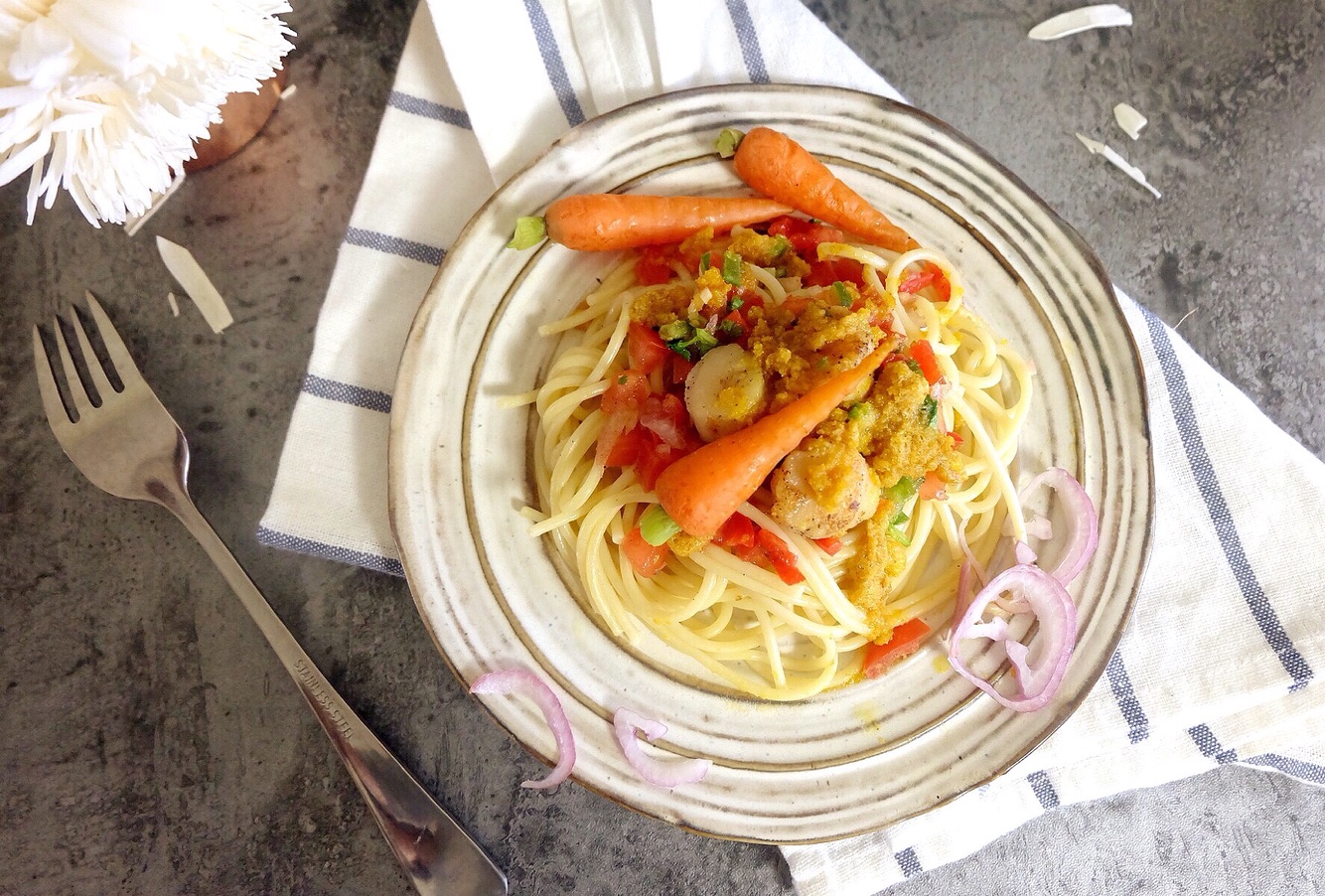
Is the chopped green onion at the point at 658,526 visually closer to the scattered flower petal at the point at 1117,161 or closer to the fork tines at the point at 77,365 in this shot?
the fork tines at the point at 77,365

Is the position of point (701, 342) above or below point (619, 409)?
above

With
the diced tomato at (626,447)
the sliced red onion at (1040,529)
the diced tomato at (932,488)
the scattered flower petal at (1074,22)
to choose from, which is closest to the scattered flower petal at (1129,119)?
the scattered flower petal at (1074,22)

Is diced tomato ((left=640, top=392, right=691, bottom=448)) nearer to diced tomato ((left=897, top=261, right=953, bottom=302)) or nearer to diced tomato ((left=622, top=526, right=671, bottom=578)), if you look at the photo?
diced tomato ((left=622, top=526, right=671, bottom=578))

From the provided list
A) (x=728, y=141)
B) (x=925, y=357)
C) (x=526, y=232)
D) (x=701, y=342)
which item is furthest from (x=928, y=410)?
(x=526, y=232)

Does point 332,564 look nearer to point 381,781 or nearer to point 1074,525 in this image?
point 381,781

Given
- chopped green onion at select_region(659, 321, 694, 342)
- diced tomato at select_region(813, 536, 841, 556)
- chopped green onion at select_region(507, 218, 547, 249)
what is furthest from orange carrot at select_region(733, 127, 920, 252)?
diced tomato at select_region(813, 536, 841, 556)

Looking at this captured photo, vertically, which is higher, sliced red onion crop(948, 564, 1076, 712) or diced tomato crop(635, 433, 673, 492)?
diced tomato crop(635, 433, 673, 492)

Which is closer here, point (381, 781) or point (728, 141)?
point (728, 141)

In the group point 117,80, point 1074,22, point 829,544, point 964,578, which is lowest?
point 964,578

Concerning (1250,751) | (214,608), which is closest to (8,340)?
(214,608)
